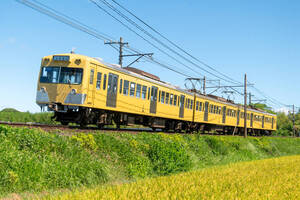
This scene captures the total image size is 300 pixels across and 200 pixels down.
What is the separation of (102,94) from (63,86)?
179 cm

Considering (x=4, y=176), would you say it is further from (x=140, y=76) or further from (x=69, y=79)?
(x=140, y=76)

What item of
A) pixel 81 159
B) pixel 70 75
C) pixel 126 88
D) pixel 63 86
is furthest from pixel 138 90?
pixel 81 159

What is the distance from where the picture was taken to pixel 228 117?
33750 mm

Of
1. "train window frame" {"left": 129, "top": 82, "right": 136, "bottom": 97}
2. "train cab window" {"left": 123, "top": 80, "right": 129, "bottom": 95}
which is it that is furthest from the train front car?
"train window frame" {"left": 129, "top": 82, "right": 136, "bottom": 97}

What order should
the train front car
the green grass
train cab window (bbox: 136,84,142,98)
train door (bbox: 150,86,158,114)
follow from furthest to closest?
the green grass < train door (bbox: 150,86,158,114) < train cab window (bbox: 136,84,142,98) < the train front car

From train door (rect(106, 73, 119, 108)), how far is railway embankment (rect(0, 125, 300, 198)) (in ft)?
13.3

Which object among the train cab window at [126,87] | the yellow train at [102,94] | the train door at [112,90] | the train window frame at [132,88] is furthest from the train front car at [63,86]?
the train window frame at [132,88]

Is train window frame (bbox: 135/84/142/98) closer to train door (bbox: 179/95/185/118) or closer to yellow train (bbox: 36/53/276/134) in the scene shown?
yellow train (bbox: 36/53/276/134)

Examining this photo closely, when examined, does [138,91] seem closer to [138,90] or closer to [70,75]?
[138,90]

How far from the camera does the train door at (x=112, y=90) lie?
15.6 meters

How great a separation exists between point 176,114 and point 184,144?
9.82 m

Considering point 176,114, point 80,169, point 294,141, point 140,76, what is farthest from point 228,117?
point 80,169

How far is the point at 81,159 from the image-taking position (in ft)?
26.6

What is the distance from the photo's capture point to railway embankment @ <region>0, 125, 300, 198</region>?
257 inches
